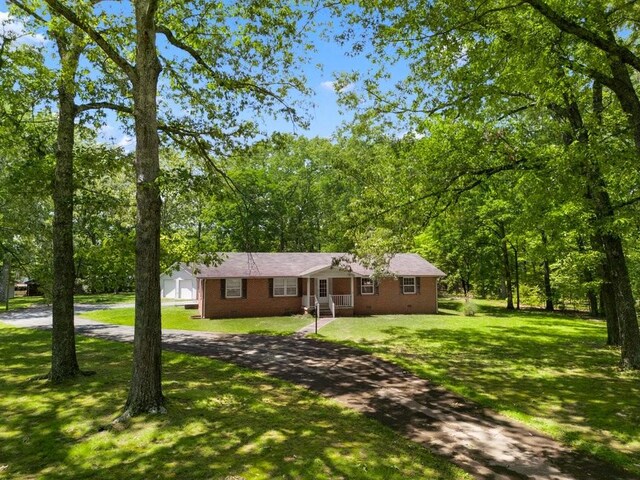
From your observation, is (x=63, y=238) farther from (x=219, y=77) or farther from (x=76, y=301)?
(x=76, y=301)

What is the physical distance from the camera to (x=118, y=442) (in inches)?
269

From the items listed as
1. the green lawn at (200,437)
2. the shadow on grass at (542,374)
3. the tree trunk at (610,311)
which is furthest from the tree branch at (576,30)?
the tree trunk at (610,311)

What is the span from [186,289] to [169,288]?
8.33ft

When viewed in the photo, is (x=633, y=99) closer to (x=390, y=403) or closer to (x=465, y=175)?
(x=465, y=175)

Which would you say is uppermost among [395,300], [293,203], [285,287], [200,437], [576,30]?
[293,203]

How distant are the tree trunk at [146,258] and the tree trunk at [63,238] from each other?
3.32 m

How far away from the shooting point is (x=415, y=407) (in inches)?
359

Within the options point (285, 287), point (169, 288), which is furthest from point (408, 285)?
point (169, 288)

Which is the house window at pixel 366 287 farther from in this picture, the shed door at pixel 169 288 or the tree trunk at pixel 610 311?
the shed door at pixel 169 288

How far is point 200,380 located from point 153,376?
311 centimetres

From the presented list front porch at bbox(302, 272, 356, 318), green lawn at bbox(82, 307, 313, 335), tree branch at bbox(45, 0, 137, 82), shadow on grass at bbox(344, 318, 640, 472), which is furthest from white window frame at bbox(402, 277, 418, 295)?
tree branch at bbox(45, 0, 137, 82)

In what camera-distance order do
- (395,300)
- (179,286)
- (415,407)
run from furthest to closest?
(179,286) < (395,300) < (415,407)

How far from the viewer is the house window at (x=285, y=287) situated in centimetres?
2852

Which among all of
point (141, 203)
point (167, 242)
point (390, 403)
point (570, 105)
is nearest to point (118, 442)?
point (141, 203)
